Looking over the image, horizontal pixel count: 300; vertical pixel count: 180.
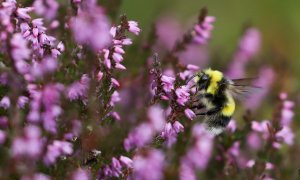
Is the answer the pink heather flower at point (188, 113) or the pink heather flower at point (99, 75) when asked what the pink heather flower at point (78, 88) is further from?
the pink heather flower at point (188, 113)

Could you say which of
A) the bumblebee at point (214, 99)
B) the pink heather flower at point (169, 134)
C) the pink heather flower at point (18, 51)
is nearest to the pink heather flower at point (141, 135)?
the pink heather flower at point (169, 134)

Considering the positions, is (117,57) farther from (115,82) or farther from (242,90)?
(242,90)

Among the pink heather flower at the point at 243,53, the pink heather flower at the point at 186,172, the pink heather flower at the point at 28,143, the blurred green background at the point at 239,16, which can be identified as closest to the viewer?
the pink heather flower at the point at 28,143

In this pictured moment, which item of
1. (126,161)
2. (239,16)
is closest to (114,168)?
(126,161)

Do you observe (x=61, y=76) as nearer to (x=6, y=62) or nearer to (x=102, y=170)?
(x=6, y=62)

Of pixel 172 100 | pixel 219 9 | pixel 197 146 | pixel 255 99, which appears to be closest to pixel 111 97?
pixel 172 100

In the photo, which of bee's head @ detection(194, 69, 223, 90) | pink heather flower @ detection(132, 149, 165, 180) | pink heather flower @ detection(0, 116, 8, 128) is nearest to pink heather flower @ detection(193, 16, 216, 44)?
bee's head @ detection(194, 69, 223, 90)
